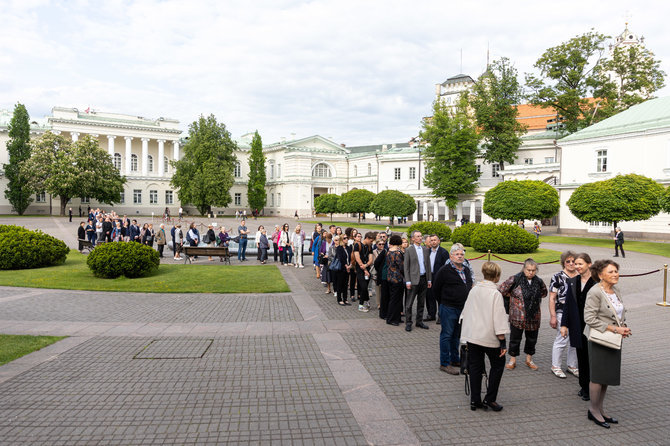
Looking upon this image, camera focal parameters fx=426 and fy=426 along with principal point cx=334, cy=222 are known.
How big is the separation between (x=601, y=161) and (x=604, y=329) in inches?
1530

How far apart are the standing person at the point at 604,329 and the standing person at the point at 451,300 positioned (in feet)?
6.32

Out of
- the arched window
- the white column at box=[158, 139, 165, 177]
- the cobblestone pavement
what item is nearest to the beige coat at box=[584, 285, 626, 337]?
the cobblestone pavement

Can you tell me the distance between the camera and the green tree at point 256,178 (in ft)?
223

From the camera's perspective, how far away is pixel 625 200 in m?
27.2

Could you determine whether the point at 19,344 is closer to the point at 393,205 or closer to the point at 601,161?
the point at 393,205

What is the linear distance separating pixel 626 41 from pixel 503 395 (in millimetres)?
82801

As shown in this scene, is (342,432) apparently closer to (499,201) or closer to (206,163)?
(499,201)

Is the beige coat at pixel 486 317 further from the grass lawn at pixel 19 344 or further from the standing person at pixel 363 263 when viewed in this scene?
the grass lawn at pixel 19 344

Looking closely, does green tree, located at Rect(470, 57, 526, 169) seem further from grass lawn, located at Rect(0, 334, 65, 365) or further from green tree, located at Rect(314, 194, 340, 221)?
grass lawn, located at Rect(0, 334, 65, 365)

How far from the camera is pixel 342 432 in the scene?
484 cm

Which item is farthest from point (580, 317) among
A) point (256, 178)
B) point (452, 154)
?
point (256, 178)

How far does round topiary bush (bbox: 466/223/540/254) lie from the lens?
23234mm

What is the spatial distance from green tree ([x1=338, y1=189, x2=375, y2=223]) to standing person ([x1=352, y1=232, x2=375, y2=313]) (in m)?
40.3

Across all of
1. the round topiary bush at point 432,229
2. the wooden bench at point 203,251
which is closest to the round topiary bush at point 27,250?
the wooden bench at point 203,251
